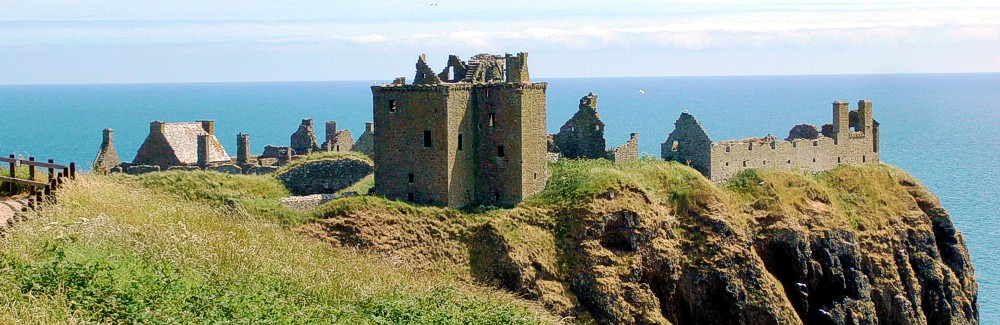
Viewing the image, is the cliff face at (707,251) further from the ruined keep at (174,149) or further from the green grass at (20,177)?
the ruined keep at (174,149)

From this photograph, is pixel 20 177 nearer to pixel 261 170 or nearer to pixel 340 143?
pixel 261 170

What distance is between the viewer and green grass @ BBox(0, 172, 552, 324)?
2334 cm

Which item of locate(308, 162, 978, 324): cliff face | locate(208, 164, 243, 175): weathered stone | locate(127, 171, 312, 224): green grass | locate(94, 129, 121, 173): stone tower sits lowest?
locate(308, 162, 978, 324): cliff face

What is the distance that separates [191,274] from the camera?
26.5 meters

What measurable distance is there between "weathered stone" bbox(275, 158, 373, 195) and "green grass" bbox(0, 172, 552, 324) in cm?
446

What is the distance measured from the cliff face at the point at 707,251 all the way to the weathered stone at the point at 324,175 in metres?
4.47

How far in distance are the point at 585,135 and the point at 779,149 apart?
771 cm

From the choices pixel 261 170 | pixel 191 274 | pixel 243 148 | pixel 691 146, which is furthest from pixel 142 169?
pixel 191 274

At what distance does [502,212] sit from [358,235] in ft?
15.0

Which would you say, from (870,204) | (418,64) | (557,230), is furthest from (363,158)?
(870,204)

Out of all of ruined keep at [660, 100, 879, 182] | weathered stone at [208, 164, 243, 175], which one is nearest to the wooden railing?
weathered stone at [208, 164, 243, 175]

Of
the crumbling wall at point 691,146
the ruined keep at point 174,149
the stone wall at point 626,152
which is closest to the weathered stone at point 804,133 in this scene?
the crumbling wall at point 691,146

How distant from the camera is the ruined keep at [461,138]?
3953cm

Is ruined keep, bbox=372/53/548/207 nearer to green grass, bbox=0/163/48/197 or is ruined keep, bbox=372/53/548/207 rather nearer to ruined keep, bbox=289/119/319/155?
green grass, bbox=0/163/48/197
